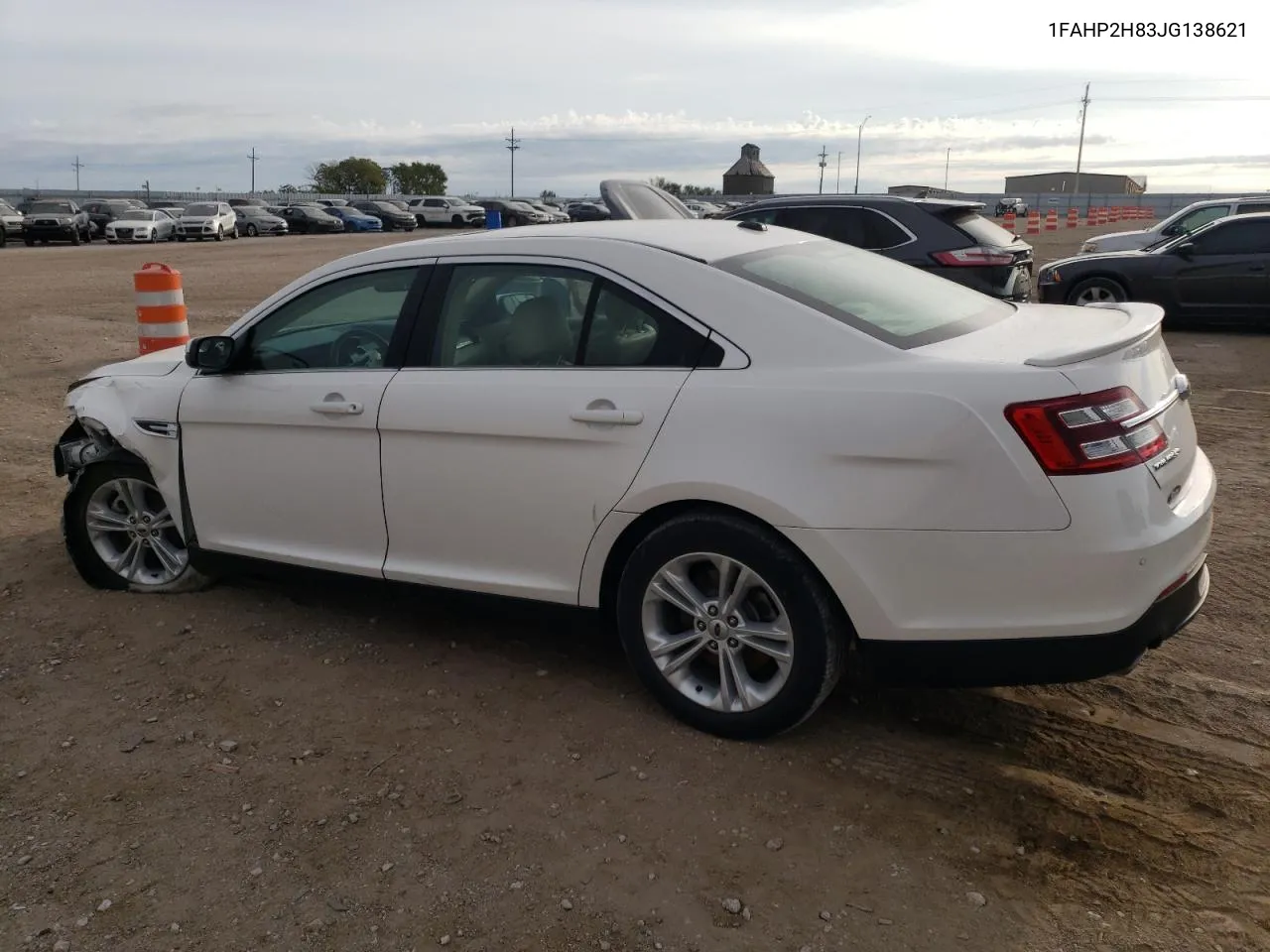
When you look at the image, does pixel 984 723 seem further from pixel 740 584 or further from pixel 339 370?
pixel 339 370

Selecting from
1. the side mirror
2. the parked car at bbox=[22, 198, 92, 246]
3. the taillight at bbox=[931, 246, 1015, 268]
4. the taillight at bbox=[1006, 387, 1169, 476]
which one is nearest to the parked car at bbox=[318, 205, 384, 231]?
the parked car at bbox=[22, 198, 92, 246]

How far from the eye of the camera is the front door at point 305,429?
13.7 feet

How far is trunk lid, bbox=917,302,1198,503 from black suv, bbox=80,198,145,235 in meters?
43.7

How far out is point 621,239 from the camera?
3893 mm

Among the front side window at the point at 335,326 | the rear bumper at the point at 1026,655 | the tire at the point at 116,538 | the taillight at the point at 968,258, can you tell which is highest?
the taillight at the point at 968,258

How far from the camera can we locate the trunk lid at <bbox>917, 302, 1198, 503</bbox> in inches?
122

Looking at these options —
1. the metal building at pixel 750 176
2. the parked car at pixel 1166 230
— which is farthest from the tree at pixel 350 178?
the parked car at pixel 1166 230

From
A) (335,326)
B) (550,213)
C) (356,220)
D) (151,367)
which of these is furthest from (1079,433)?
(356,220)

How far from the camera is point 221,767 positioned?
3.56 metres

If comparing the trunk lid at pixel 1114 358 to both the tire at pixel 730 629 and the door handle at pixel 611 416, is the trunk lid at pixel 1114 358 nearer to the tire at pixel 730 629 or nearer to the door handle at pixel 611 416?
the tire at pixel 730 629

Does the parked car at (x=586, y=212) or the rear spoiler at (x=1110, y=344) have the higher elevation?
the parked car at (x=586, y=212)

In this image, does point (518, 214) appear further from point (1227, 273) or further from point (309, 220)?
point (1227, 273)

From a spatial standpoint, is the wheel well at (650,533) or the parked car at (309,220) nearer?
the wheel well at (650,533)

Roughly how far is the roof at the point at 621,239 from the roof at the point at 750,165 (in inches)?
2149
